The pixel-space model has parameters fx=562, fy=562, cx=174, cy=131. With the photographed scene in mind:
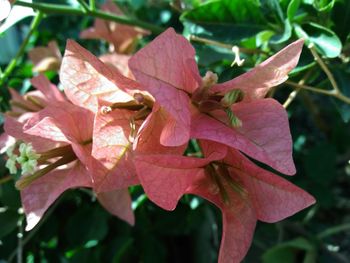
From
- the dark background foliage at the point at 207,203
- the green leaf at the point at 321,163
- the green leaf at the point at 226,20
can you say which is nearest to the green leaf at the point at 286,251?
the dark background foliage at the point at 207,203

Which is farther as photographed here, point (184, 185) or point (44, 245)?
point (44, 245)

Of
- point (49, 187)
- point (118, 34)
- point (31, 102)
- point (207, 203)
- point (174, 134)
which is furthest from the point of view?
point (118, 34)

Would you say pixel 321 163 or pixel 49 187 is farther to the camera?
pixel 321 163

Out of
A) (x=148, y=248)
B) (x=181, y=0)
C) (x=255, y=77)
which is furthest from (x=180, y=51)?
Answer: (x=148, y=248)

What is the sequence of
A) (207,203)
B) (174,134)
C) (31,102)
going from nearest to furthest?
(174,134), (31,102), (207,203)

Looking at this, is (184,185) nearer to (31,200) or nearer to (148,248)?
(31,200)

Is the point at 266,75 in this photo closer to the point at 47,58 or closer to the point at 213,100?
the point at 213,100

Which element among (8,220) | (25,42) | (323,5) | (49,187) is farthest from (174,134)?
(8,220)
